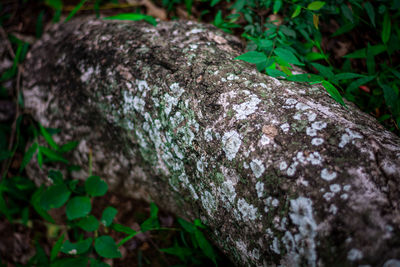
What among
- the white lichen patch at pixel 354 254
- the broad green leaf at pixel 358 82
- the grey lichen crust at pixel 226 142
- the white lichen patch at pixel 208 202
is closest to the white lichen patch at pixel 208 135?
the grey lichen crust at pixel 226 142

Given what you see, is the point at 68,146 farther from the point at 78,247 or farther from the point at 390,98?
the point at 390,98

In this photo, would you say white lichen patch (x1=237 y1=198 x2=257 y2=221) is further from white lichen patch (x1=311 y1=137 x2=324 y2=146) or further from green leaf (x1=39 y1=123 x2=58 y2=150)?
green leaf (x1=39 y1=123 x2=58 y2=150)

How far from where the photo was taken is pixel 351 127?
85 centimetres

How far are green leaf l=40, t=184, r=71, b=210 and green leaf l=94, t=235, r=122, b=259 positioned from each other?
38 centimetres

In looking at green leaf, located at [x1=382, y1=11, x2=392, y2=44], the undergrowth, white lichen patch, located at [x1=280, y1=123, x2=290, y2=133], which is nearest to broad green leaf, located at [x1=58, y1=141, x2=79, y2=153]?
the undergrowth

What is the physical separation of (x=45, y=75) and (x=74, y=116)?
0.49 meters

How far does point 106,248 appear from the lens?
1.36 metres

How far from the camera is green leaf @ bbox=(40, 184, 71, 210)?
57.8 inches

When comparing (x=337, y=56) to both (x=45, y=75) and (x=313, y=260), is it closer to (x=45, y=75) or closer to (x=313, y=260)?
(x=313, y=260)

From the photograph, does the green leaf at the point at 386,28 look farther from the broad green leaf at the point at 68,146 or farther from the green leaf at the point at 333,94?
the broad green leaf at the point at 68,146

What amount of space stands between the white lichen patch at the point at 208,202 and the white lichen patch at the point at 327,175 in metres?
0.51

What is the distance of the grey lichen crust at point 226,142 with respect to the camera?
0.76 m

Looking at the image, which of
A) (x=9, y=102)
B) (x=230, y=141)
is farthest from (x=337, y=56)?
(x=9, y=102)

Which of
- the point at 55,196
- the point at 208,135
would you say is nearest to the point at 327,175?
the point at 208,135
